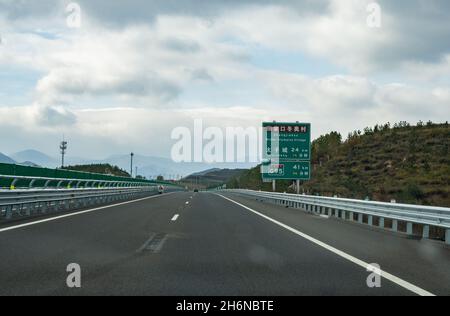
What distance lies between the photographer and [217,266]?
7324 millimetres

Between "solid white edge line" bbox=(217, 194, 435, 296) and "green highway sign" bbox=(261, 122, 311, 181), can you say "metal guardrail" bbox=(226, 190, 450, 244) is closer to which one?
"solid white edge line" bbox=(217, 194, 435, 296)

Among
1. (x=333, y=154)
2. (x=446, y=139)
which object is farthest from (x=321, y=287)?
(x=333, y=154)

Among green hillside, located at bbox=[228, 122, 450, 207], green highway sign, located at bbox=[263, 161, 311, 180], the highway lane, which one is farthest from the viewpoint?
green hillside, located at bbox=[228, 122, 450, 207]

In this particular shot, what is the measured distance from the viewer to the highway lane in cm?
584

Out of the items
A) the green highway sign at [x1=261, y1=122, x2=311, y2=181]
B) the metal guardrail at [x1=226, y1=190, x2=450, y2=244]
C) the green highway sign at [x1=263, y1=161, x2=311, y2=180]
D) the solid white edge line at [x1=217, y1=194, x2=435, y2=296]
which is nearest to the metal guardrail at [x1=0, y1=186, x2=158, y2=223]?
the solid white edge line at [x1=217, y1=194, x2=435, y2=296]

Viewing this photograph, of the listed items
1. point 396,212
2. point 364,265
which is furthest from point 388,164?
point 364,265

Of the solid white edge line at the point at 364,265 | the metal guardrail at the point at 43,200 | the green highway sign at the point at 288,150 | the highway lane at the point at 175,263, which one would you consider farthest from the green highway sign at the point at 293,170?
the highway lane at the point at 175,263

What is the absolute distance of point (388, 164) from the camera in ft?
215

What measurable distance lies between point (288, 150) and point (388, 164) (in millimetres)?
37761

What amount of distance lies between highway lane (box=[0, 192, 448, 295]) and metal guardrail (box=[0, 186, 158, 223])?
2641 mm

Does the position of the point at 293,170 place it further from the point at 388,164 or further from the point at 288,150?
the point at 388,164

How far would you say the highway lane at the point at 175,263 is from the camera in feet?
19.2

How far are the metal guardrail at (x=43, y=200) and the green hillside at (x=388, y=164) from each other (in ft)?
67.6
